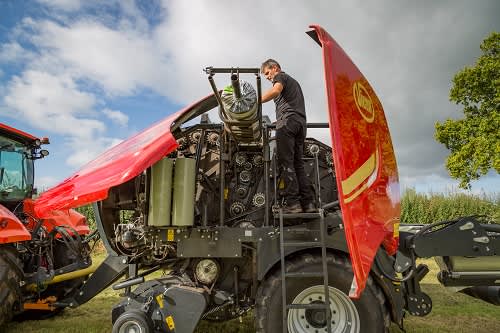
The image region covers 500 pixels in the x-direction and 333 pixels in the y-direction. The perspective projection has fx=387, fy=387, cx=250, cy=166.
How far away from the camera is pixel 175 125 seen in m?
4.04

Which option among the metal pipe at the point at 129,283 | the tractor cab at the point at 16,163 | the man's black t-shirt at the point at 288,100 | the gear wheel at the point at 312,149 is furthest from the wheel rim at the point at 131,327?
the tractor cab at the point at 16,163

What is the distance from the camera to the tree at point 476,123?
17.0m

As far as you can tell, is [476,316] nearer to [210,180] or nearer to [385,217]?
[385,217]

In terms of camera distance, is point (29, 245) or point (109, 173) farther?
point (29, 245)

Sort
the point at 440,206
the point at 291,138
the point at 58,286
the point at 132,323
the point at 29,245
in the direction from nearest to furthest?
the point at 132,323 → the point at 291,138 → the point at 29,245 → the point at 58,286 → the point at 440,206

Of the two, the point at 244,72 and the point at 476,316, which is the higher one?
the point at 244,72

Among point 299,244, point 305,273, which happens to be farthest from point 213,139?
point 305,273

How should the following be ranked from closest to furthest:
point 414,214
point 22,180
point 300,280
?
point 300,280
point 22,180
point 414,214

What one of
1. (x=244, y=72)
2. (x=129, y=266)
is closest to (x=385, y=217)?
(x=244, y=72)

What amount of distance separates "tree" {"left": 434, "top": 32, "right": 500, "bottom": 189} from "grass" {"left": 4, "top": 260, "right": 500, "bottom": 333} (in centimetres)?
1237

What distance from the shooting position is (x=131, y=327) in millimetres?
3684

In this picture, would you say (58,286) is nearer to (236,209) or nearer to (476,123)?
(236,209)

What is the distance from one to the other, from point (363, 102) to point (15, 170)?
211 inches

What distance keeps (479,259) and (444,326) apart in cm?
151
